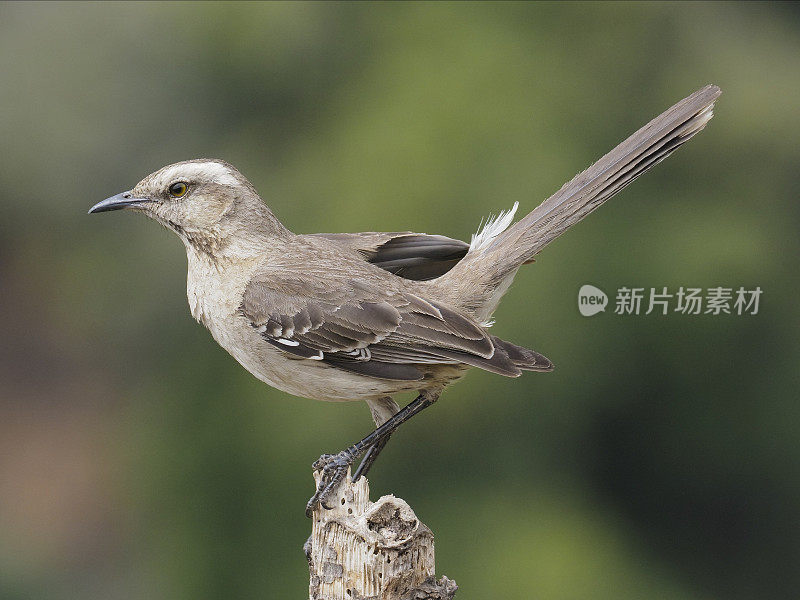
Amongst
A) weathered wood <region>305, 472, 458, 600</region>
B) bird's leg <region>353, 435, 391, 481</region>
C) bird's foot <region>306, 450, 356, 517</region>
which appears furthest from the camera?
bird's leg <region>353, 435, 391, 481</region>

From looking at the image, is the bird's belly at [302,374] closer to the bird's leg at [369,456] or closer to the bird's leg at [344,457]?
the bird's leg at [344,457]

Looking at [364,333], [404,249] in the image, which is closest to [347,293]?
[364,333]

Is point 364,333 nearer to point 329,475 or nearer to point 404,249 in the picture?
point 329,475

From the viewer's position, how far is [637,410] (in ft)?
21.9

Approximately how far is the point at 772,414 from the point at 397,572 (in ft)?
12.4

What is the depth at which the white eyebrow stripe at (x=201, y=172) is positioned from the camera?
4.36m

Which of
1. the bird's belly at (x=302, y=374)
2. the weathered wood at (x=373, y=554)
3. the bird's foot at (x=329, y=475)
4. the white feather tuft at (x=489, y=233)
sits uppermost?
the white feather tuft at (x=489, y=233)

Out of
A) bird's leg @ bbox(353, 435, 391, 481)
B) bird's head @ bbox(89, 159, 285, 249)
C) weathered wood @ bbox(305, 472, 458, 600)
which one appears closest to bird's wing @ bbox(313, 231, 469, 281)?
bird's head @ bbox(89, 159, 285, 249)

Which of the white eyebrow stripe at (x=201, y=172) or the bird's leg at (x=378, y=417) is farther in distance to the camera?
the bird's leg at (x=378, y=417)

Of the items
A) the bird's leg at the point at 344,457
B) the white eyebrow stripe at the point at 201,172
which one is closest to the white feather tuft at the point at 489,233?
the bird's leg at the point at 344,457

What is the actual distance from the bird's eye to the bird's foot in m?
1.26

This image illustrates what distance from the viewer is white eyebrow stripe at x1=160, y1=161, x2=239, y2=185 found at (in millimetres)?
4359

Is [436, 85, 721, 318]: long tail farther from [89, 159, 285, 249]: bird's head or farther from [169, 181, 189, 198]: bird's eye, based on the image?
[169, 181, 189, 198]: bird's eye

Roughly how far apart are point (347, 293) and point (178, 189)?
847 millimetres
